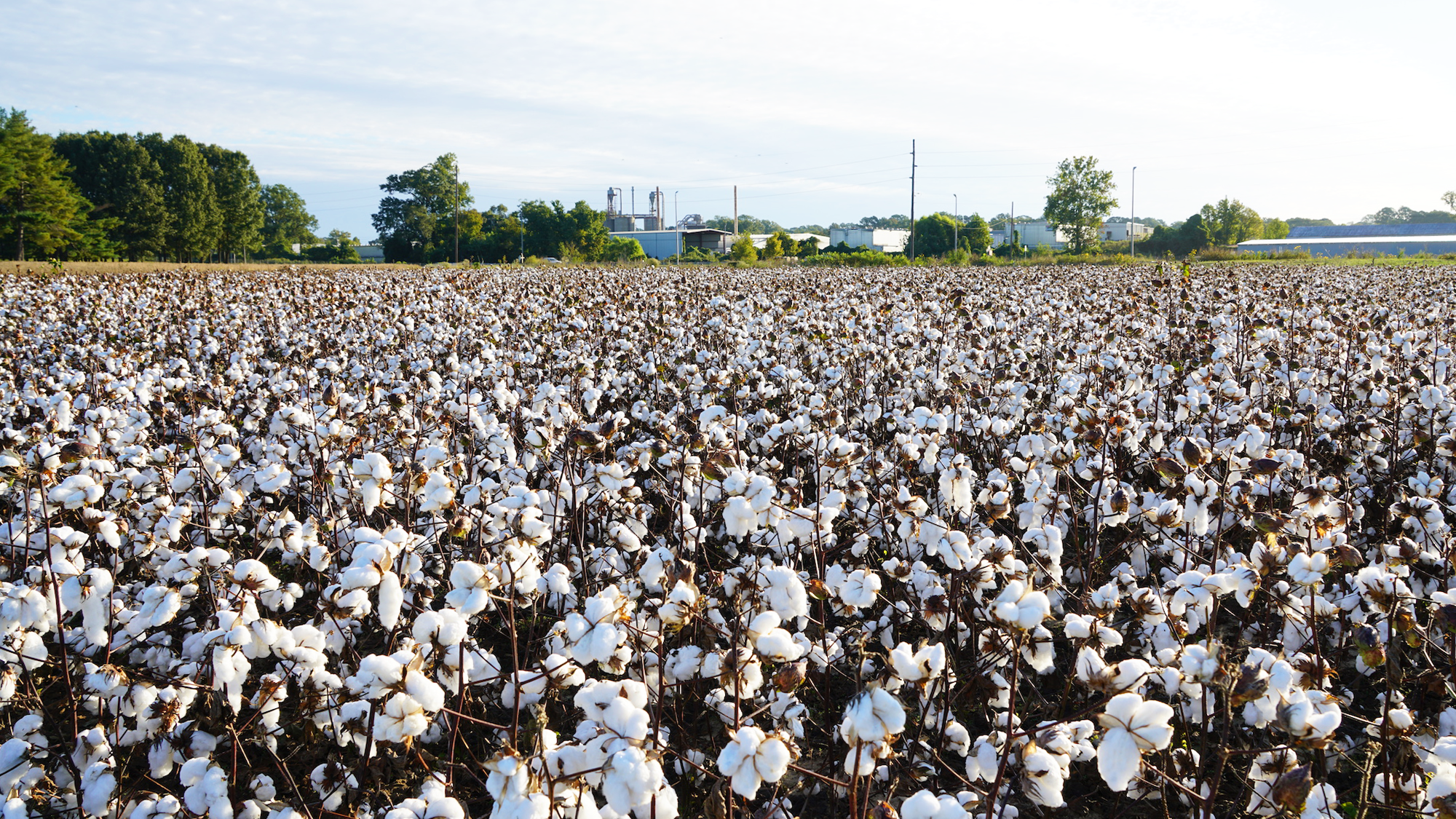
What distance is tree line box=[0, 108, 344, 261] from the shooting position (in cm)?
5653

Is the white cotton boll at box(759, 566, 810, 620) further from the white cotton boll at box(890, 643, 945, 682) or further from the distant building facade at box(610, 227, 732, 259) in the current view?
the distant building facade at box(610, 227, 732, 259)

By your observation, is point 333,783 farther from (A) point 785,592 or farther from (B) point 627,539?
(A) point 785,592

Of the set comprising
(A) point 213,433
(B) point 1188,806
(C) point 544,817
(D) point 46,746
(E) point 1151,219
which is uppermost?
(E) point 1151,219

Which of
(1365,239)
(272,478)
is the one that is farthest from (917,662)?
(1365,239)

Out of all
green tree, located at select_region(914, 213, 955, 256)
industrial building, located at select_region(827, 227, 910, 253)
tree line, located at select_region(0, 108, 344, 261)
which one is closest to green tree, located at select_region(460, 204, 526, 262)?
tree line, located at select_region(0, 108, 344, 261)

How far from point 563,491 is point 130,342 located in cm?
640

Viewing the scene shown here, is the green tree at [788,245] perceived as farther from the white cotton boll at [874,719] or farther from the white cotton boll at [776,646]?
the white cotton boll at [874,719]

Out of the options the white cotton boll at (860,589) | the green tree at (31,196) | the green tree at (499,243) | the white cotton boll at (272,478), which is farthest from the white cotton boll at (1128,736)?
the green tree at (499,243)

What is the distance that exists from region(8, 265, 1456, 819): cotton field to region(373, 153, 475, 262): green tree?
81460 mm

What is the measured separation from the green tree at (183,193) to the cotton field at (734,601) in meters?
76.3

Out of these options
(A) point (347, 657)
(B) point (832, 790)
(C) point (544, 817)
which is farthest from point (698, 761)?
(A) point (347, 657)

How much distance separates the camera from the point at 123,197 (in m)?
67.1

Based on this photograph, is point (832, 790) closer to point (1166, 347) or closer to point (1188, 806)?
point (1188, 806)

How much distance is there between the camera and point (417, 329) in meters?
9.05
